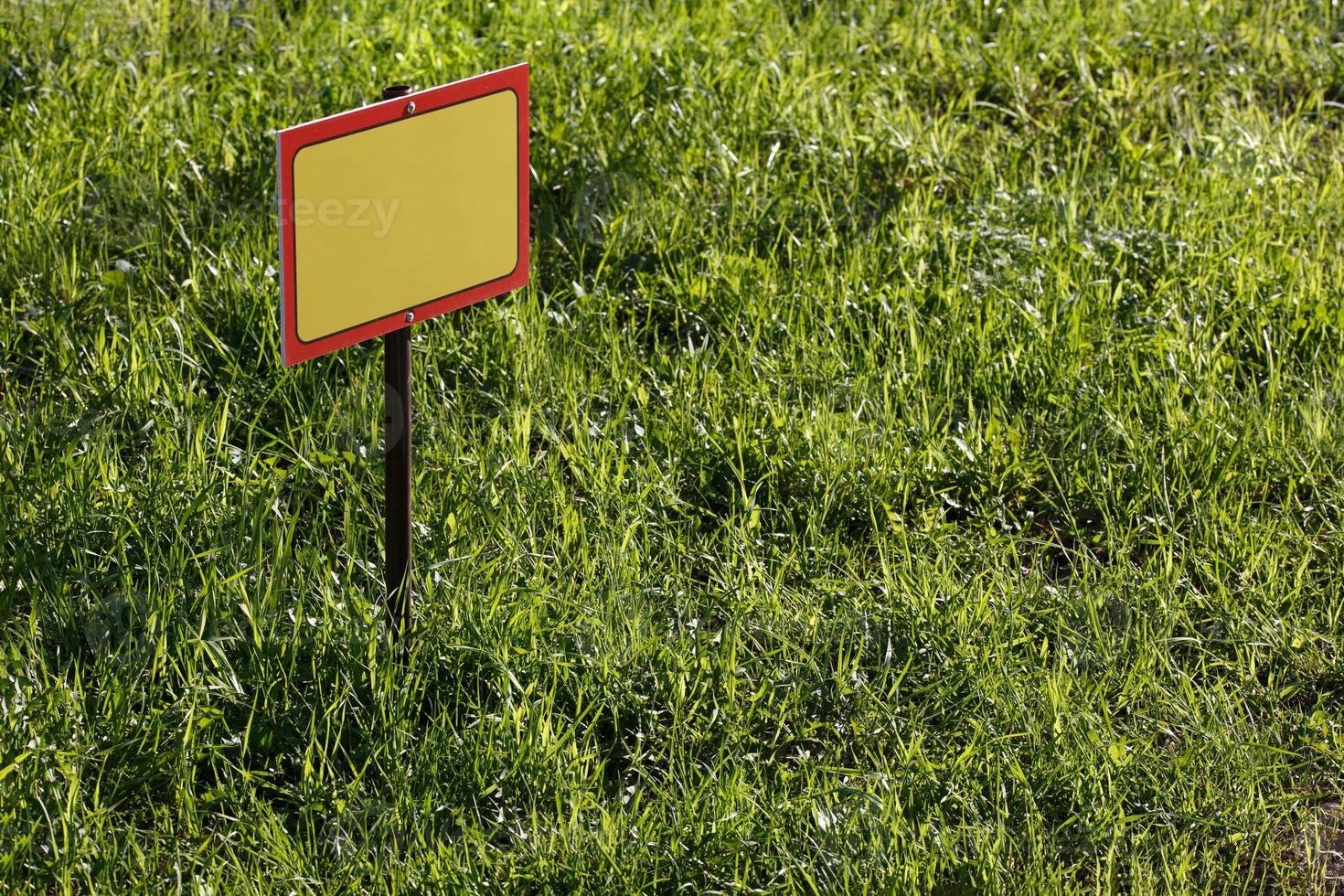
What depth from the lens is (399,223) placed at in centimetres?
233

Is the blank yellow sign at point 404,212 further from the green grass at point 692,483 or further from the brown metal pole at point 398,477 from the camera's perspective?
the green grass at point 692,483

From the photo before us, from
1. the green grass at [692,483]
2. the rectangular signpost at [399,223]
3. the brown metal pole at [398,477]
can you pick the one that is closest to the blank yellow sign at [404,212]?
the rectangular signpost at [399,223]

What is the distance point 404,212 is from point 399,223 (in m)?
0.02

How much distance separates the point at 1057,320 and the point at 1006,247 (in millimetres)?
323

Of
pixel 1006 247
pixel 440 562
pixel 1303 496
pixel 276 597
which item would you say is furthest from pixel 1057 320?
pixel 276 597

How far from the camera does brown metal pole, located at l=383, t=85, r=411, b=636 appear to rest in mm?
2469

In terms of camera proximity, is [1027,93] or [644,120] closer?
[644,120]

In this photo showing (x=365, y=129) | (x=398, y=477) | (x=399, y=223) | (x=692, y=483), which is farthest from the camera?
(x=692, y=483)

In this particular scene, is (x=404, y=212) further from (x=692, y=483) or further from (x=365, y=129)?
(x=692, y=483)

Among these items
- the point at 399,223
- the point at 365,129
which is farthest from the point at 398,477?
the point at 365,129

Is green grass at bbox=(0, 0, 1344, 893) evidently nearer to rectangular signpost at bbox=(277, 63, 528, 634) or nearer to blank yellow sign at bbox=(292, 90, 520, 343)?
rectangular signpost at bbox=(277, 63, 528, 634)

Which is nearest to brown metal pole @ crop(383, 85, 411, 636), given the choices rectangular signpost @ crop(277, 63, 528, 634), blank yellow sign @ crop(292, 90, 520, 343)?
rectangular signpost @ crop(277, 63, 528, 634)

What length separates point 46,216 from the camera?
3623mm

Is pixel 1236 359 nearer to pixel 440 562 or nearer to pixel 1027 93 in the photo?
pixel 1027 93
